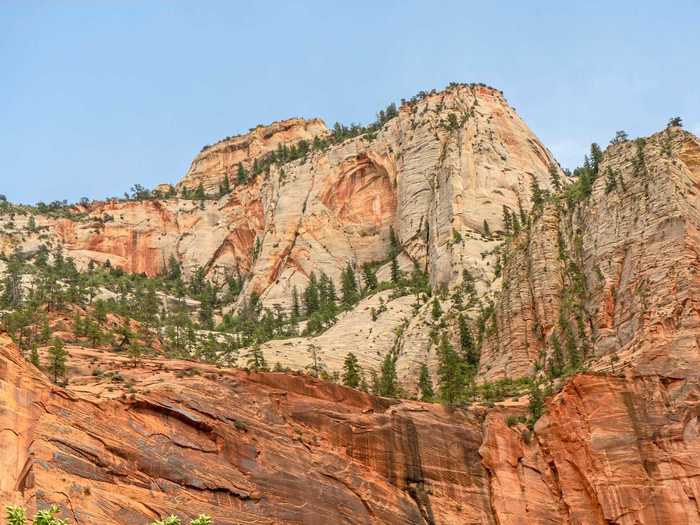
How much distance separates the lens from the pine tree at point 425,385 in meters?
71.1

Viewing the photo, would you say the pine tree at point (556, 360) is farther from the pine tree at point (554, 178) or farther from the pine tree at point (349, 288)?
the pine tree at point (554, 178)

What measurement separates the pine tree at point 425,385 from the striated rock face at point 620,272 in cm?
410

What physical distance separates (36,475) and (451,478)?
23.4 metres

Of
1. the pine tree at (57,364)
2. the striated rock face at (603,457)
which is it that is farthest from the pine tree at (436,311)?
the pine tree at (57,364)

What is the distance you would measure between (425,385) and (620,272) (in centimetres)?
1528

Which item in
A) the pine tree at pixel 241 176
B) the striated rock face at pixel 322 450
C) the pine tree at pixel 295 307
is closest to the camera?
the striated rock face at pixel 322 450

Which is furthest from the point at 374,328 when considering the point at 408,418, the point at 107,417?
the point at 107,417

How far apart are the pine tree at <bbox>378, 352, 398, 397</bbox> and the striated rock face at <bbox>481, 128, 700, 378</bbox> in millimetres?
6608

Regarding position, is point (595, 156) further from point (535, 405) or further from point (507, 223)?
point (535, 405)

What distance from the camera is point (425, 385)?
73.9 meters

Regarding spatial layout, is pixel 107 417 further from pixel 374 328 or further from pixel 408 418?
pixel 374 328

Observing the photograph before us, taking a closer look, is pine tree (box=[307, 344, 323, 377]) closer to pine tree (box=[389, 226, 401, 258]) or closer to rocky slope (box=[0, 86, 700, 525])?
rocky slope (box=[0, 86, 700, 525])

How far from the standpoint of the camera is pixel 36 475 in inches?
1734

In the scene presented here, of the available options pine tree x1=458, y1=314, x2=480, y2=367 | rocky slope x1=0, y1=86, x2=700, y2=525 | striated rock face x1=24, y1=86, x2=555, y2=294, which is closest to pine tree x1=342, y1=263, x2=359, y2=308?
striated rock face x1=24, y1=86, x2=555, y2=294
